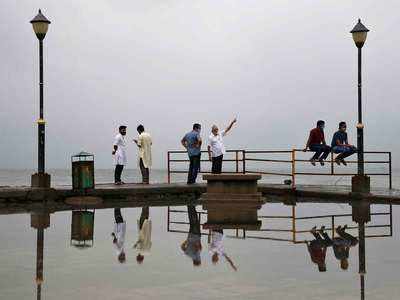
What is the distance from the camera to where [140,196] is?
825 inches

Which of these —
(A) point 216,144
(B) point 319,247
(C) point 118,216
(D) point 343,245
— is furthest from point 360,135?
(B) point 319,247

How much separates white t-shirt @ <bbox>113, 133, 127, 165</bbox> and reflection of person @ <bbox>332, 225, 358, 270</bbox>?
975 cm

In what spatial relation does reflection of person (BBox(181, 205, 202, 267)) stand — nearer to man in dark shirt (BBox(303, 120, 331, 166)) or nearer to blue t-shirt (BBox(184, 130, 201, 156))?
blue t-shirt (BBox(184, 130, 201, 156))

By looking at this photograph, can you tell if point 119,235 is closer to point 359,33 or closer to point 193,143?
point 193,143

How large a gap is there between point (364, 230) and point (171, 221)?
3.95 meters

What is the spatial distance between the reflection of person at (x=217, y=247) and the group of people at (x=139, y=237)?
891 millimetres

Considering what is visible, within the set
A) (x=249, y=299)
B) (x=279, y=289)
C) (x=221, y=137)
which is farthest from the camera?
(x=221, y=137)

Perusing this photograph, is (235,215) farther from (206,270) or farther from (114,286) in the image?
(114,286)

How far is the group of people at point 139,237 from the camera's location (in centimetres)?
970

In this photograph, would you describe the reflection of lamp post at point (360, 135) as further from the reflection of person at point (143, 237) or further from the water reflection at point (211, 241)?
the reflection of person at point (143, 237)

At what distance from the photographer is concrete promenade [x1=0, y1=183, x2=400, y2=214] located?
1866 cm

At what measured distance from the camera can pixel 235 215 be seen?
617 inches

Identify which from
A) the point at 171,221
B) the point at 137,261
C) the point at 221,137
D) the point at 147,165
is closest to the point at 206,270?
the point at 137,261

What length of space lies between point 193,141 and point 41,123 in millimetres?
4293
